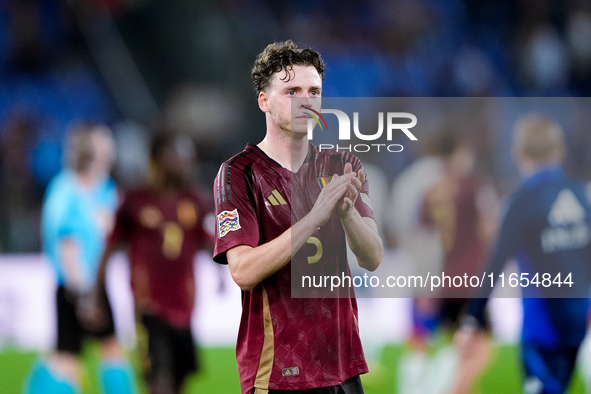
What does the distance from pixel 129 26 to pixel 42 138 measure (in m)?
3.05

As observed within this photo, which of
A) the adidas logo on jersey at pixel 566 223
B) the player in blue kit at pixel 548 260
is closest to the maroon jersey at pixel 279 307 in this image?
the player in blue kit at pixel 548 260

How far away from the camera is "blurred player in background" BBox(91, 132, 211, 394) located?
5270mm

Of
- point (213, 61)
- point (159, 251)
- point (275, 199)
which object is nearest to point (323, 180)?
point (275, 199)

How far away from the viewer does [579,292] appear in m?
4.36

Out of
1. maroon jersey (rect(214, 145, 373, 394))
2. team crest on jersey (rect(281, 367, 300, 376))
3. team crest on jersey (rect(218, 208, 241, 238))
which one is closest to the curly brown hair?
maroon jersey (rect(214, 145, 373, 394))

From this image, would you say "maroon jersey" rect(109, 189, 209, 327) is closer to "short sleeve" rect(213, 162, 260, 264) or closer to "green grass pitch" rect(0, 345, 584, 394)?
"green grass pitch" rect(0, 345, 584, 394)

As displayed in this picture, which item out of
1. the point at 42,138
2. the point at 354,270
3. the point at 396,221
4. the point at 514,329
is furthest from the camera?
the point at 42,138

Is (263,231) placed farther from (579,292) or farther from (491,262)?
(579,292)

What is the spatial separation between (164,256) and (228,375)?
2.36 metres

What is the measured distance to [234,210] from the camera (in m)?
2.43

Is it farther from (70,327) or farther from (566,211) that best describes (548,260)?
(70,327)

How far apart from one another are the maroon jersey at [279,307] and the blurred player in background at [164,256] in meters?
2.88

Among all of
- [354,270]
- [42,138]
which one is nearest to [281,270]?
[354,270]

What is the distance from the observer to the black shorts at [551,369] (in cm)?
439
